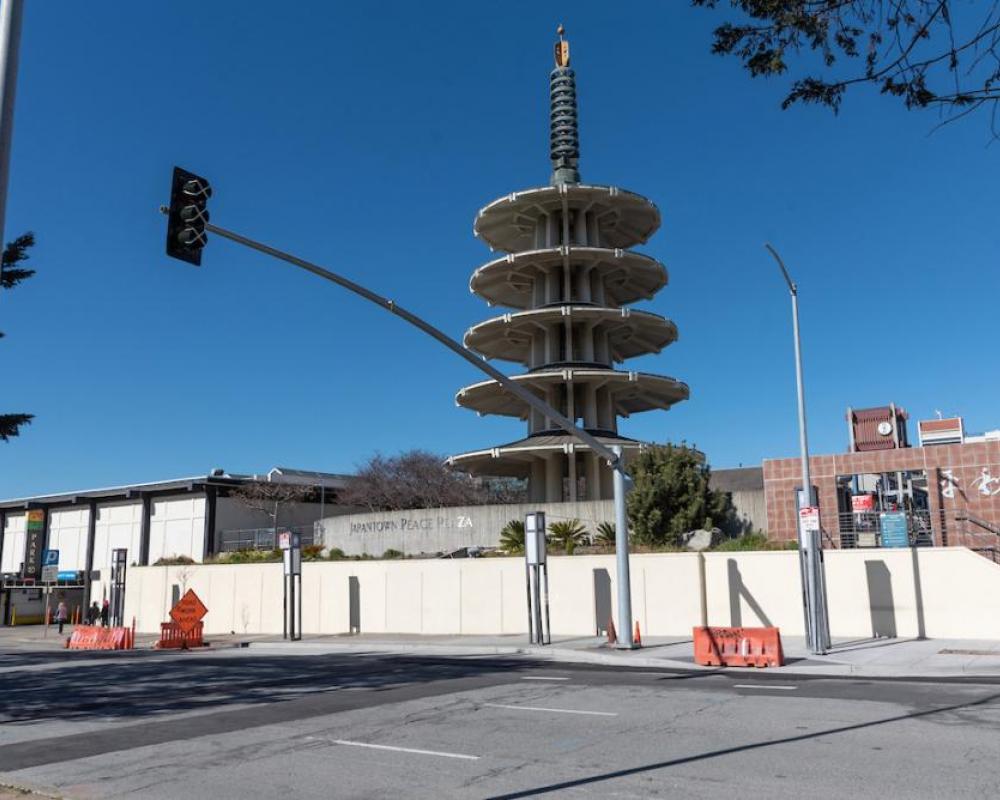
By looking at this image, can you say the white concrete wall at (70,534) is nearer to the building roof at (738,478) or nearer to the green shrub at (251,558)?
the green shrub at (251,558)

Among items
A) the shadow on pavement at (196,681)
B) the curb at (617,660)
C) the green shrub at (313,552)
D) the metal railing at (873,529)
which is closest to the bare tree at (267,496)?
the green shrub at (313,552)

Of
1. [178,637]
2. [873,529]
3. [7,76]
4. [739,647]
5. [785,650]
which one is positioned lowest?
[178,637]

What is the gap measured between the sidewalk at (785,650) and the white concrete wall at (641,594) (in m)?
0.99

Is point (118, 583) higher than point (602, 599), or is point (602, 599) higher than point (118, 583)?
point (118, 583)

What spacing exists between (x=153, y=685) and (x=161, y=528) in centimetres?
5053

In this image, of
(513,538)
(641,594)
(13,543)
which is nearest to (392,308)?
(641,594)

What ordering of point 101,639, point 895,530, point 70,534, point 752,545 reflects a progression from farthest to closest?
point 70,534, point 101,639, point 752,545, point 895,530

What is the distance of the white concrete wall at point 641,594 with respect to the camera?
2183 cm

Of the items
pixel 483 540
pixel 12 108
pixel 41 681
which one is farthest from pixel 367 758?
pixel 483 540

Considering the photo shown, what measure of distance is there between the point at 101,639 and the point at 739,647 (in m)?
25.2

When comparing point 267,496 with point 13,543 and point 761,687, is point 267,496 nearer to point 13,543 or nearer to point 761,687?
point 13,543

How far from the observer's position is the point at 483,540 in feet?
120

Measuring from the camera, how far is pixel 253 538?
58.0 meters

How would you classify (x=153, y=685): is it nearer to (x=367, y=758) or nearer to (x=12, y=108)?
(x=367, y=758)
